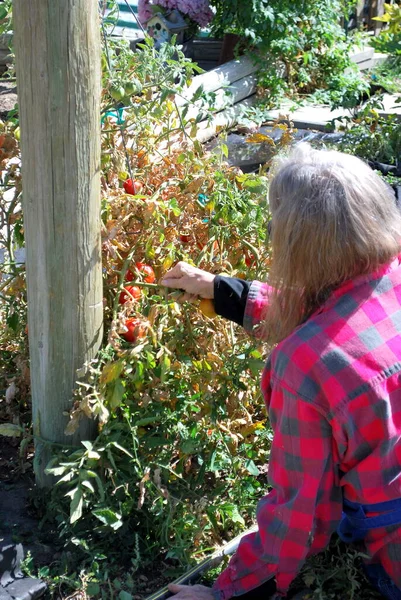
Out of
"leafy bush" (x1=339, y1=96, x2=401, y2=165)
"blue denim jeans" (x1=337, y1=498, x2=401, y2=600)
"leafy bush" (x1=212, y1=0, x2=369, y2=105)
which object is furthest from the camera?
"leafy bush" (x1=212, y1=0, x2=369, y2=105)

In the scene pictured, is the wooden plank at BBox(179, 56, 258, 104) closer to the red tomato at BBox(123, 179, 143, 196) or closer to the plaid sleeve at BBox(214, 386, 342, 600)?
the red tomato at BBox(123, 179, 143, 196)

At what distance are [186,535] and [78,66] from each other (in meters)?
1.35

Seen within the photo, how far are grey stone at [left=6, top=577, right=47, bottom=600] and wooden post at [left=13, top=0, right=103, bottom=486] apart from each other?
0.37 m

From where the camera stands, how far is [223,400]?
7.64 feet

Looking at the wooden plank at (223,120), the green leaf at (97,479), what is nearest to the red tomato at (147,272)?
the green leaf at (97,479)

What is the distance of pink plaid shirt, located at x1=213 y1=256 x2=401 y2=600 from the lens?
1611mm

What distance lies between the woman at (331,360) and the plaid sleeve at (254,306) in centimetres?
30

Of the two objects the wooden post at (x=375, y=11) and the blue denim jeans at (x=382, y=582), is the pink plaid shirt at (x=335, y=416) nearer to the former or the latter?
the blue denim jeans at (x=382, y=582)

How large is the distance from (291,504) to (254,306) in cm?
61

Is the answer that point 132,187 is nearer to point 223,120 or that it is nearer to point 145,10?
point 223,120

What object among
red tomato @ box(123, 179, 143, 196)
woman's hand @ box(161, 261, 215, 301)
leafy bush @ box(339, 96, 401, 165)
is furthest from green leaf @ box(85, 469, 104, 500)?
leafy bush @ box(339, 96, 401, 165)

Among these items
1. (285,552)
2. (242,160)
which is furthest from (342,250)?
(242,160)

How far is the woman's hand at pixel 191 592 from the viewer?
76.2 inches

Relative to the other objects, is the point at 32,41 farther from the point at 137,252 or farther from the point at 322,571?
the point at 322,571
